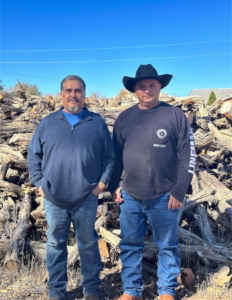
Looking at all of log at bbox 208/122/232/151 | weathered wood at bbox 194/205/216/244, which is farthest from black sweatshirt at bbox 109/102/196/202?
log at bbox 208/122/232/151

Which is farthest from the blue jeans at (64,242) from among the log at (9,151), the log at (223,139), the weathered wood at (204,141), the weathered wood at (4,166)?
the log at (223,139)

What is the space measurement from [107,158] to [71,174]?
0.49 metres

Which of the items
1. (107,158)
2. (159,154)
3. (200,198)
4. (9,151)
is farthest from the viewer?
(9,151)

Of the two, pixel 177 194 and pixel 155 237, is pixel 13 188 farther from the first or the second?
pixel 177 194

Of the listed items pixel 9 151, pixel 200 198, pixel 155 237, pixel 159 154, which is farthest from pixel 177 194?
pixel 9 151

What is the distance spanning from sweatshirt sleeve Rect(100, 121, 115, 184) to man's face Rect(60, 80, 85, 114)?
415mm

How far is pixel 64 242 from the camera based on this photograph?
3328 mm

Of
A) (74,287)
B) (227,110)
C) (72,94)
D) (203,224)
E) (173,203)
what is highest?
(227,110)

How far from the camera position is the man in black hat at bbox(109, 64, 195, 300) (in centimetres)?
324

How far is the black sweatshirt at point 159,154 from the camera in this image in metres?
3.23

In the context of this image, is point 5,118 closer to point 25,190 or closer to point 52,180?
point 25,190

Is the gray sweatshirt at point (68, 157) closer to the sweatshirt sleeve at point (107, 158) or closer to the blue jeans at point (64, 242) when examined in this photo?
the sweatshirt sleeve at point (107, 158)

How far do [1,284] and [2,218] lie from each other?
1.21 m

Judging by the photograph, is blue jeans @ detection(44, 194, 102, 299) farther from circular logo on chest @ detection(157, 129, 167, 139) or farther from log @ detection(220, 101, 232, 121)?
log @ detection(220, 101, 232, 121)
